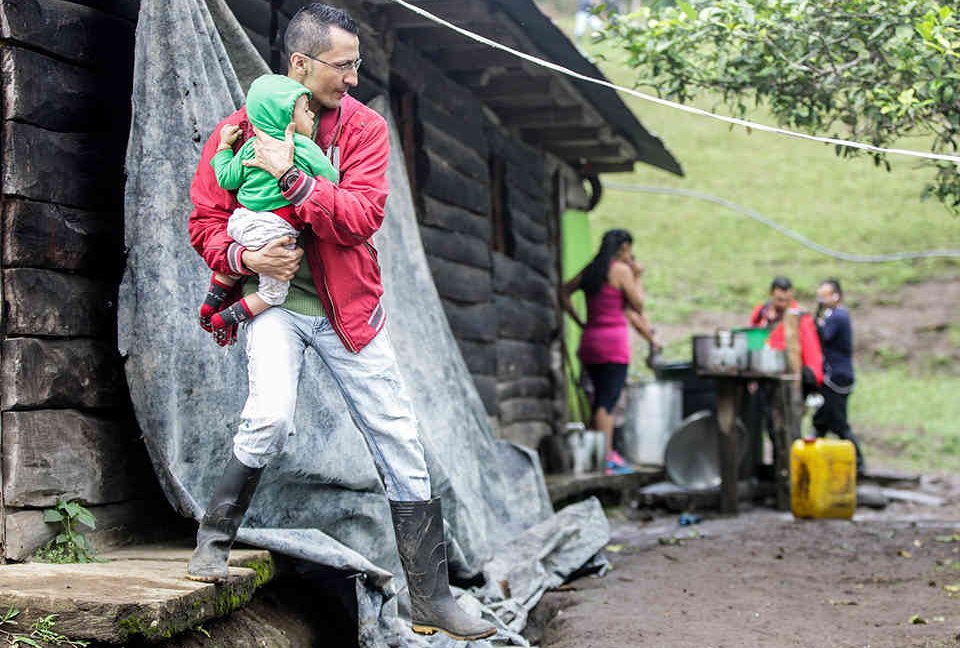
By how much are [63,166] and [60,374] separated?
0.72 metres

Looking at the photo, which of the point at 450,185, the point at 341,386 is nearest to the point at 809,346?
the point at 450,185

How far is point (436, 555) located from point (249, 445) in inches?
30.6

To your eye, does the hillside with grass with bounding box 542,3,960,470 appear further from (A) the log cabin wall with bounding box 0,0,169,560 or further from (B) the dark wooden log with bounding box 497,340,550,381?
(A) the log cabin wall with bounding box 0,0,169,560

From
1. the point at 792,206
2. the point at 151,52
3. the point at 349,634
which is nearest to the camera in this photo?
the point at 151,52

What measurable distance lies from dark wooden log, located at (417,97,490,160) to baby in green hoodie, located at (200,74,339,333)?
385cm

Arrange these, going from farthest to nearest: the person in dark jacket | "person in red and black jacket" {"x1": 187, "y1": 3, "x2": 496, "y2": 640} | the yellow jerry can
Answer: the person in dark jacket → the yellow jerry can → "person in red and black jacket" {"x1": 187, "y1": 3, "x2": 496, "y2": 640}

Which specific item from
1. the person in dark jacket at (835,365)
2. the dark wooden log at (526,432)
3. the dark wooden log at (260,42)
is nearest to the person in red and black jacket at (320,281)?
the dark wooden log at (260,42)

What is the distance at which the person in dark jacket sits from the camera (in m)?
11.4

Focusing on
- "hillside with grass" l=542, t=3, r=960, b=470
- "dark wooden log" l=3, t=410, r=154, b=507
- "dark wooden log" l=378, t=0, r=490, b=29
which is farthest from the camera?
"hillside with grass" l=542, t=3, r=960, b=470

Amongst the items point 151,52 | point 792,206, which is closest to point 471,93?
point 151,52

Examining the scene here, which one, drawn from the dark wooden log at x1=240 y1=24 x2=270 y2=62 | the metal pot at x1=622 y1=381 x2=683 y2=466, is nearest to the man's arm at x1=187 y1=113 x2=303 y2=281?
the dark wooden log at x1=240 y1=24 x2=270 y2=62

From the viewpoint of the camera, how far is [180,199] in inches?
164

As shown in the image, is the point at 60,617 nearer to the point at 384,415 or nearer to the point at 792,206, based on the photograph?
the point at 384,415

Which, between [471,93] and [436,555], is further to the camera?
[471,93]
